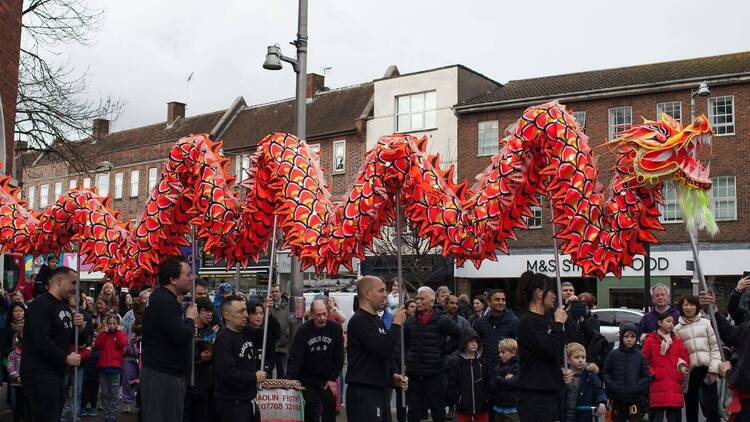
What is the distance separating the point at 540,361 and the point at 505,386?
2861mm

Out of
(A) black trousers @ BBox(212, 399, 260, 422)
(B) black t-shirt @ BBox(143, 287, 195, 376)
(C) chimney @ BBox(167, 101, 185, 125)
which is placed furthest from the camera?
(C) chimney @ BBox(167, 101, 185, 125)

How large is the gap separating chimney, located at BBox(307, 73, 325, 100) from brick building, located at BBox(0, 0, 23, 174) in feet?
→ 73.9

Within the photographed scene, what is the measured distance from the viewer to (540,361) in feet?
20.0

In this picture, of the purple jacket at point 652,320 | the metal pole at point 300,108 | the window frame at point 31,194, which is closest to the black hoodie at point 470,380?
the purple jacket at point 652,320

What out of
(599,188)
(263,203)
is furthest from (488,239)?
(263,203)

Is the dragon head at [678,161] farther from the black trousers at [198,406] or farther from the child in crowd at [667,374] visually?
the black trousers at [198,406]

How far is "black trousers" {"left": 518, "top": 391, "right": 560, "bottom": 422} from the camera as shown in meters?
6.05

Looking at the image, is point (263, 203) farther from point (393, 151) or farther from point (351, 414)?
point (351, 414)

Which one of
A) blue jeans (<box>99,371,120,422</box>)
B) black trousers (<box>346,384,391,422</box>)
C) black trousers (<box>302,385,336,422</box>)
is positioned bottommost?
blue jeans (<box>99,371,120,422</box>)

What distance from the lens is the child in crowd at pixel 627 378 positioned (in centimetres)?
905

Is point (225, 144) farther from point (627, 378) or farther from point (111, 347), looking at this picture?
point (627, 378)

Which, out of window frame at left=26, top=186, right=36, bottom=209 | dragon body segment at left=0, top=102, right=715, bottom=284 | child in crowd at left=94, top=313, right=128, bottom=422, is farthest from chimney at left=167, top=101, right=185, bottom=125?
dragon body segment at left=0, top=102, right=715, bottom=284

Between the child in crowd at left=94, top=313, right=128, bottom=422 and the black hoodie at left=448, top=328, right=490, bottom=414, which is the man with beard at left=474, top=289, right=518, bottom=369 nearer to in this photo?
the black hoodie at left=448, top=328, right=490, bottom=414

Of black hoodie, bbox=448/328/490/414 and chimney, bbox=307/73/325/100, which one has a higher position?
chimney, bbox=307/73/325/100
